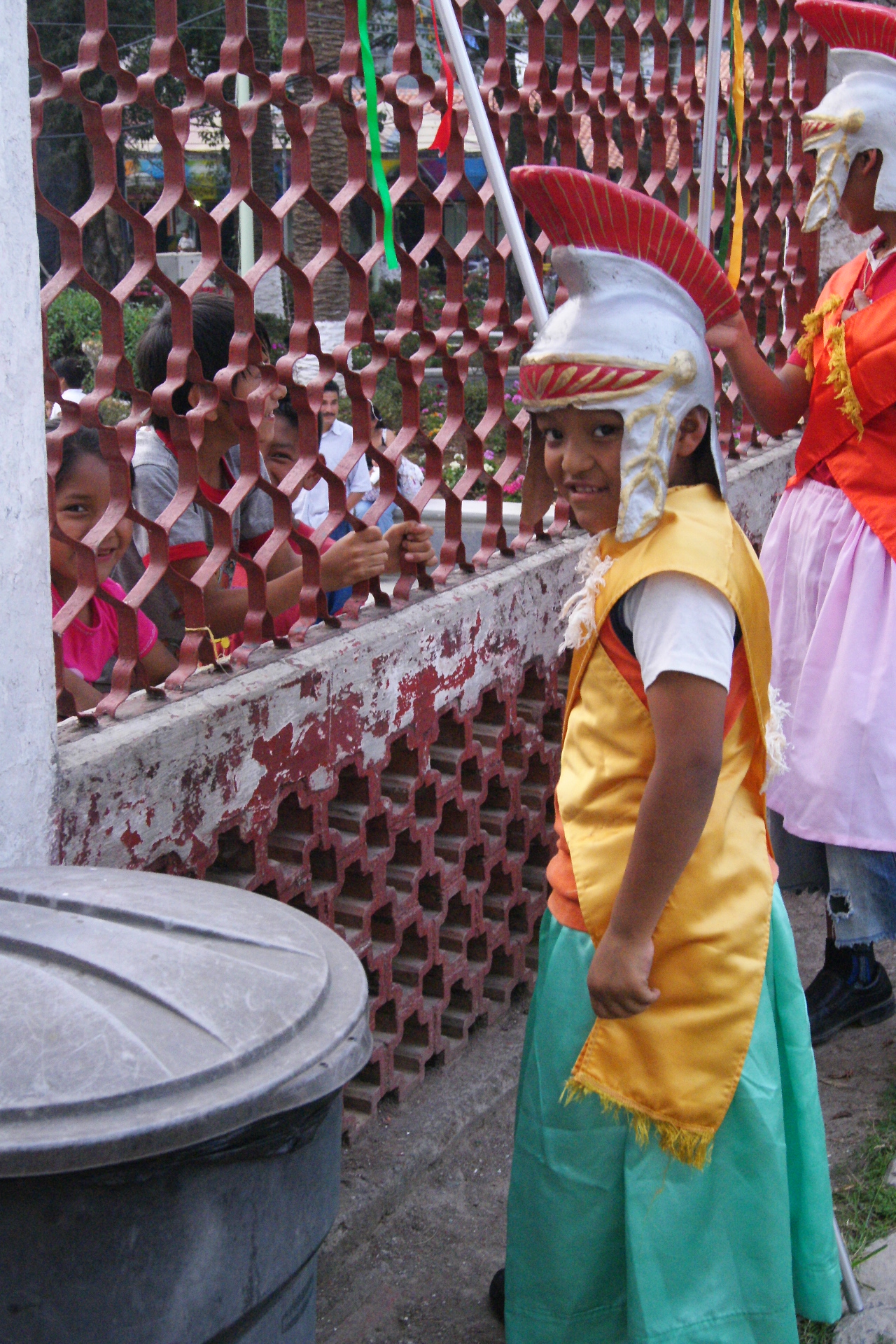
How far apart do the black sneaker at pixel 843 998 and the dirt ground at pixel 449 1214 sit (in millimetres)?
44

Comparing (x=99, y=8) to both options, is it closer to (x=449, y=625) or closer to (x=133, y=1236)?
(x=449, y=625)

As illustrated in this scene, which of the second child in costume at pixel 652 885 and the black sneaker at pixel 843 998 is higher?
the second child in costume at pixel 652 885

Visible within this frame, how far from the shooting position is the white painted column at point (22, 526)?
1.83m

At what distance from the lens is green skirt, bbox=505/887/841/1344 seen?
1857 mm

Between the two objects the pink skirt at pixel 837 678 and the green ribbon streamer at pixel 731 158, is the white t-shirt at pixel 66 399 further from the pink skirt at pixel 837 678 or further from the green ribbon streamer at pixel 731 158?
the pink skirt at pixel 837 678

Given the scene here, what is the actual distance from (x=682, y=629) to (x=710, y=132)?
181cm

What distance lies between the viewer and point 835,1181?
107 inches

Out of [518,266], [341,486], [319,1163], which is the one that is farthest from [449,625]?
[319,1163]

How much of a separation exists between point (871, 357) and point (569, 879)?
149 centimetres

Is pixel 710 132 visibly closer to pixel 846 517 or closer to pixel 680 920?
pixel 846 517

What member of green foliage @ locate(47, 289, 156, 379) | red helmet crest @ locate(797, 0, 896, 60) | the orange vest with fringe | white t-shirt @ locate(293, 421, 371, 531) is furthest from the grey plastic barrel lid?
green foliage @ locate(47, 289, 156, 379)

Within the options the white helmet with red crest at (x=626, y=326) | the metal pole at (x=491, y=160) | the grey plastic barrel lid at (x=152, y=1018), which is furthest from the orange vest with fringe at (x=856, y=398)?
the grey plastic barrel lid at (x=152, y=1018)

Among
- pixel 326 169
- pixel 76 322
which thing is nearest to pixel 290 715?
pixel 326 169

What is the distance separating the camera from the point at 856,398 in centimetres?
287
